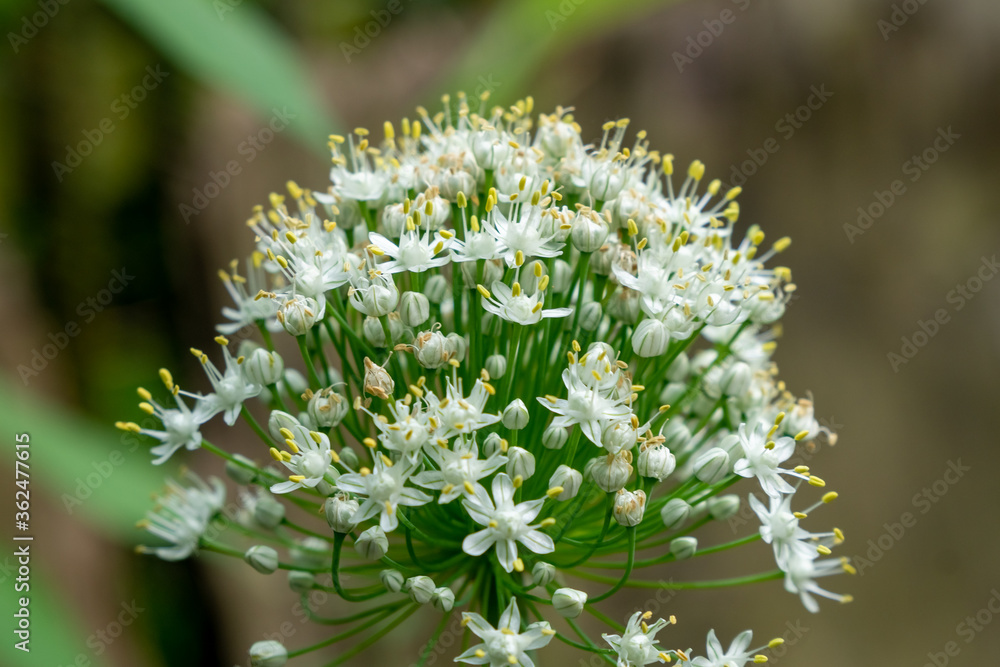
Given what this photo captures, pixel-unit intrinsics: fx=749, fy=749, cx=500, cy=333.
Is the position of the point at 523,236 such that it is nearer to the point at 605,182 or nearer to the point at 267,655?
the point at 605,182

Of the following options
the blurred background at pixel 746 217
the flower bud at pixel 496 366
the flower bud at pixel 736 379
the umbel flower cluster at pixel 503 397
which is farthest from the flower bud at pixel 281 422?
the blurred background at pixel 746 217

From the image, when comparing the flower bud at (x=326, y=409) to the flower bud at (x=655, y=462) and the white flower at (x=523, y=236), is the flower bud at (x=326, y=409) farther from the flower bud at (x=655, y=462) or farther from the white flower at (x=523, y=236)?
the flower bud at (x=655, y=462)

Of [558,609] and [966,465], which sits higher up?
[966,465]

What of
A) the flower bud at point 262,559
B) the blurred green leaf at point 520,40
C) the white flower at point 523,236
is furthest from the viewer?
the blurred green leaf at point 520,40

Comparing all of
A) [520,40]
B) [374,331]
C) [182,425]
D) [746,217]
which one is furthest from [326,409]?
[746,217]

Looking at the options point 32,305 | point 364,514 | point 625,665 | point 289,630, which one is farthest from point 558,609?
point 32,305

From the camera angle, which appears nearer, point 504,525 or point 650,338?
point 504,525

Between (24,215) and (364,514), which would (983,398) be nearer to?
(364,514)
